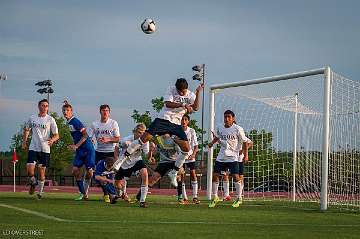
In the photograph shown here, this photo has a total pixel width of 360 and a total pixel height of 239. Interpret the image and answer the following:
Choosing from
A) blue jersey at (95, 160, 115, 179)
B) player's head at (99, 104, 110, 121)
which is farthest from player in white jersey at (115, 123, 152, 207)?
player's head at (99, 104, 110, 121)

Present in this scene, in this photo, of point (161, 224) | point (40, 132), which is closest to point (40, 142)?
point (40, 132)

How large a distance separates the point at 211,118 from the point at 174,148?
4.94m

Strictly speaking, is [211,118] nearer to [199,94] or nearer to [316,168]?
[316,168]

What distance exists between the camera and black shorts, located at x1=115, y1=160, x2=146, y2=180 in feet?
49.0

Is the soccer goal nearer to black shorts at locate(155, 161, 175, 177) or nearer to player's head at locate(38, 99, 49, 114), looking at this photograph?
black shorts at locate(155, 161, 175, 177)

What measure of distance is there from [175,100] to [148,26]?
12.8 ft

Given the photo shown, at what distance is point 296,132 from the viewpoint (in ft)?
73.7

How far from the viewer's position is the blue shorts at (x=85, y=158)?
16.8 meters

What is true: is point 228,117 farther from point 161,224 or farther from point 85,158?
point 161,224

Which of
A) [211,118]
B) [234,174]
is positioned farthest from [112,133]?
[211,118]

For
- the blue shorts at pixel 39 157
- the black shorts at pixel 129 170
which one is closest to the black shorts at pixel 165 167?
the black shorts at pixel 129 170

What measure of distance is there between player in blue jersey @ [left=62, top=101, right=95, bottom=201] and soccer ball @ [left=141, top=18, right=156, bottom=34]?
2657 mm

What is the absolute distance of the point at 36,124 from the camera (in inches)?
667

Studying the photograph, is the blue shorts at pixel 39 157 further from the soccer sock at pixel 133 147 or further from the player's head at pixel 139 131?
the soccer sock at pixel 133 147
